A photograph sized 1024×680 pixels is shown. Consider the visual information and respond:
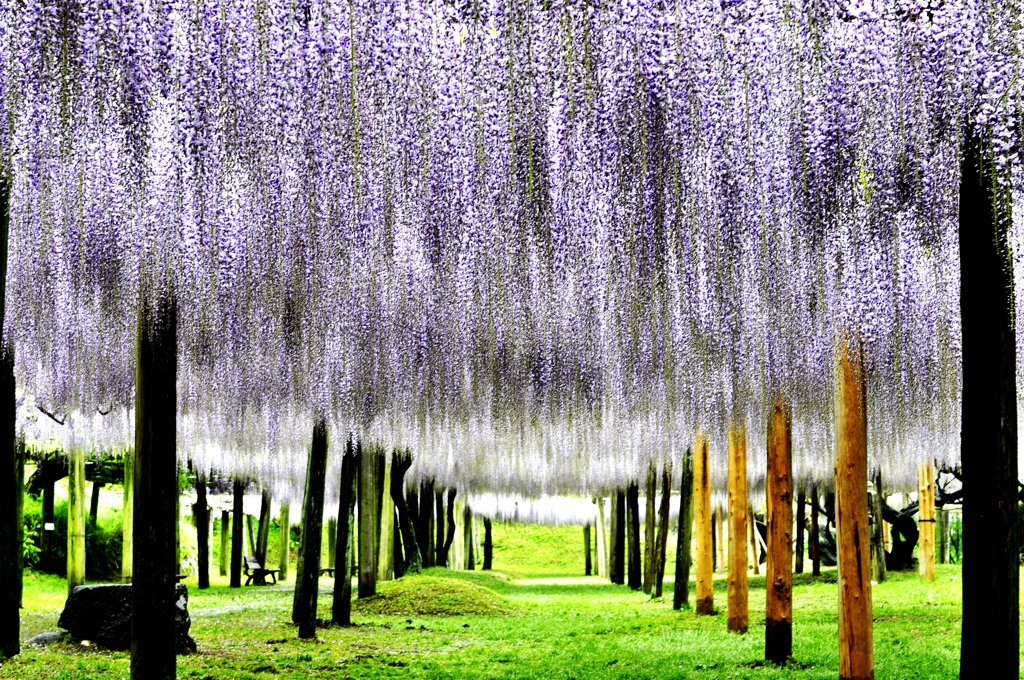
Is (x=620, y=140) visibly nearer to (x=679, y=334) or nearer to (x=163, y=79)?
(x=163, y=79)

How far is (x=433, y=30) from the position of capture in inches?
254

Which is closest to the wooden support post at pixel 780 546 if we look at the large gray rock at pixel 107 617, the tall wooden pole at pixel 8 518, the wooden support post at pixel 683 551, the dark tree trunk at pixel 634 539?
the wooden support post at pixel 683 551

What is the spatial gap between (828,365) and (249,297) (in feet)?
18.9

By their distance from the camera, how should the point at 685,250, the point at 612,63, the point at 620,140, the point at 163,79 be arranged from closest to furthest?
the point at 163,79, the point at 612,63, the point at 620,140, the point at 685,250

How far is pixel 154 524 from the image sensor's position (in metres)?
6.02

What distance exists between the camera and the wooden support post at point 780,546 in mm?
9500

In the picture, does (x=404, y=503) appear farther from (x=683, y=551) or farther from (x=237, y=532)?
(x=237, y=532)

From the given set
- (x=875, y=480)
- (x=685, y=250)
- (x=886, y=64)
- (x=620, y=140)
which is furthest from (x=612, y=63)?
(x=875, y=480)

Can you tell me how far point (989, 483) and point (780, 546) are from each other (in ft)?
Answer: 16.7

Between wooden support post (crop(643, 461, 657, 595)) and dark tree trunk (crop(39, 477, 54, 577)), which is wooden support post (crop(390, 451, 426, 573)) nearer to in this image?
wooden support post (crop(643, 461, 657, 595))

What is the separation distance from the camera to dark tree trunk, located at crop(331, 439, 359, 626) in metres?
12.4

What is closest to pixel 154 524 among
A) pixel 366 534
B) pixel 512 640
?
pixel 512 640

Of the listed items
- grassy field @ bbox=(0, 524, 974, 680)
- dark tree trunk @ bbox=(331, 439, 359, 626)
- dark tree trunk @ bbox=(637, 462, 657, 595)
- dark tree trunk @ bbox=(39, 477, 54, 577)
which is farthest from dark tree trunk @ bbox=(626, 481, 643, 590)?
dark tree trunk @ bbox=(39, 477, 54, 577)

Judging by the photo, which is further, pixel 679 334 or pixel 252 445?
pixel 252 445
